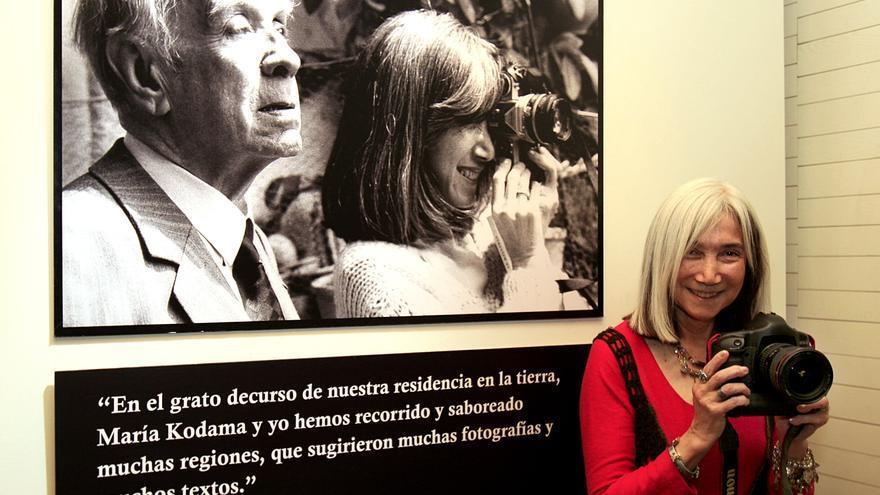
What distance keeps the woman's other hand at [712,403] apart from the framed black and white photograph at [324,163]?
1.57ft

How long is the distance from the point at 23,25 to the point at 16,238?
0.37 m

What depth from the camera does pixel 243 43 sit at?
1.49 meters

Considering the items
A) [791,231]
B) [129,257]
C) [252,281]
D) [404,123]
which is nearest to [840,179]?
[791,231]

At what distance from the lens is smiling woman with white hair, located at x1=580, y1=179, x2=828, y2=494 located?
4.97ft

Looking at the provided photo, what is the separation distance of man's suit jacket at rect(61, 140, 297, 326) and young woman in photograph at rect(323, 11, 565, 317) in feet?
0.89

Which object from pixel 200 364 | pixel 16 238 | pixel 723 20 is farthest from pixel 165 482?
pixel 723 20

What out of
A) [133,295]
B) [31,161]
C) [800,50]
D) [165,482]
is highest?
[800,50]

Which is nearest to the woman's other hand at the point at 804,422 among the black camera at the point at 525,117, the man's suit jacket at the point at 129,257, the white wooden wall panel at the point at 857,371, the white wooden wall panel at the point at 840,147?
the white wooden wall panel at the point at 857,371

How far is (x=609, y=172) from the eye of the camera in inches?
75.7

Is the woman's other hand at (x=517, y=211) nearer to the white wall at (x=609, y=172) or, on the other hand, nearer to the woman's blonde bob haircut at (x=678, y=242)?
the white wall at (x=609, y=172)

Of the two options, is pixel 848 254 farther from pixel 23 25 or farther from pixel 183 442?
pixel 23 25

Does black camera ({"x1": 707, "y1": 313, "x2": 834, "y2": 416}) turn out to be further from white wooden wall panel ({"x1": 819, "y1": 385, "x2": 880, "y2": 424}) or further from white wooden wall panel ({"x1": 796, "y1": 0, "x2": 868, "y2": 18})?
white wooden wall panel ({"x1": 796, "y1": 0, "x2": 868, "y2": 18})

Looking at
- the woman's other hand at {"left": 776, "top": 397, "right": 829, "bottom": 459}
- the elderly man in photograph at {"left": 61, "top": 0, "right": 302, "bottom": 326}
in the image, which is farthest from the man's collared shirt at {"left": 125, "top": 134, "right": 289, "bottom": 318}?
the woman's other hand at {"left": 776, "top": 397, "right": 829, "bottom": 459}

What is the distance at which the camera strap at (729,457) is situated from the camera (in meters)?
1.53
